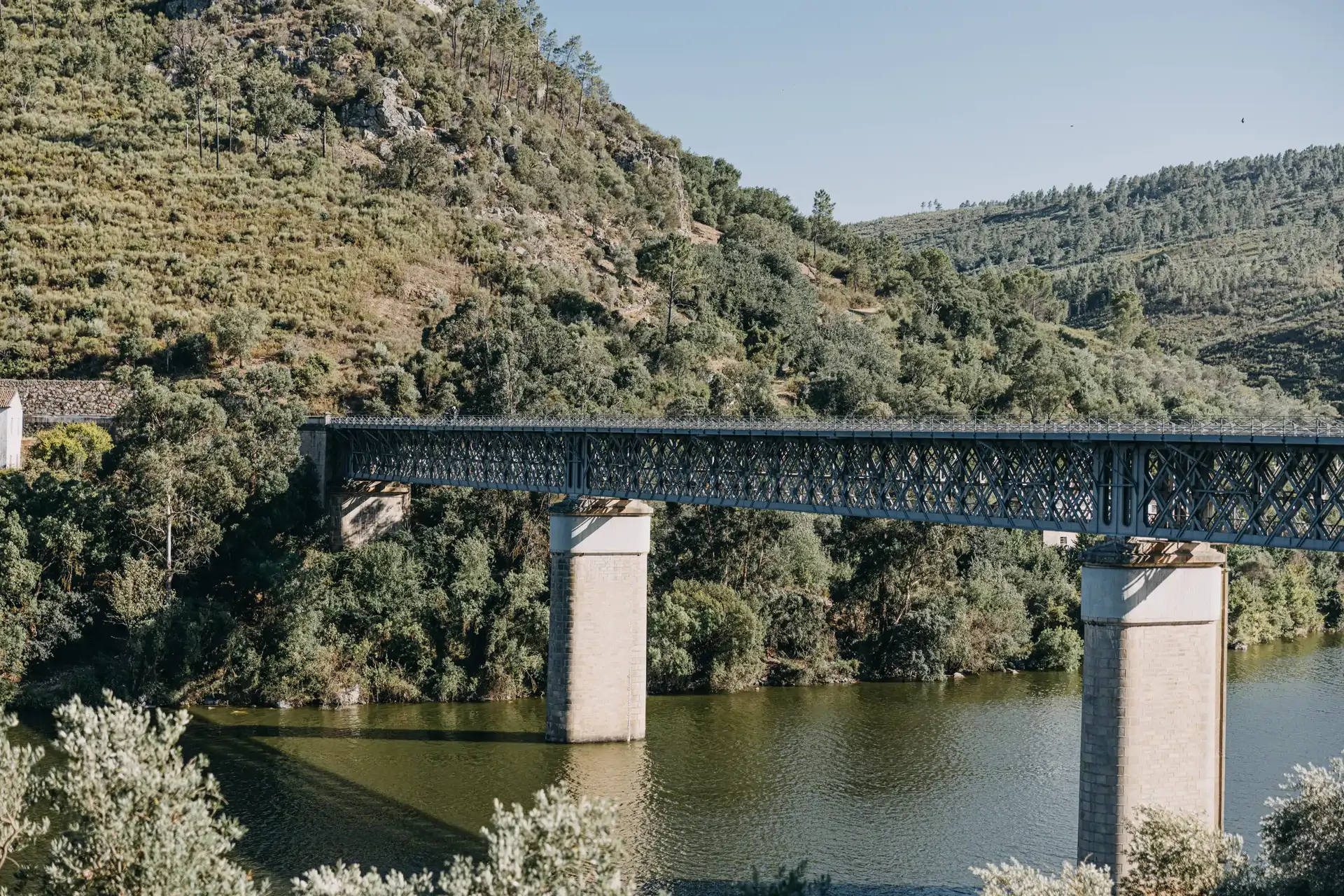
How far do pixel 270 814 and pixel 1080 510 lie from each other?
21921mm

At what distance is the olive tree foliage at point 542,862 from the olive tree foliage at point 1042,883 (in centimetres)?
741

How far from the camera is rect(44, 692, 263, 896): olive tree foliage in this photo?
18.9m

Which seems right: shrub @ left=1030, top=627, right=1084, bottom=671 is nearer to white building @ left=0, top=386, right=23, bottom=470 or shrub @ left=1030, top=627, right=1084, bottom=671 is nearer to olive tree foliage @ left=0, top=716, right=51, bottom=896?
white building @ left=0, top=386, right=23, bottom=470

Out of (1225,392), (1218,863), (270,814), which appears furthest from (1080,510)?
(1225,392)

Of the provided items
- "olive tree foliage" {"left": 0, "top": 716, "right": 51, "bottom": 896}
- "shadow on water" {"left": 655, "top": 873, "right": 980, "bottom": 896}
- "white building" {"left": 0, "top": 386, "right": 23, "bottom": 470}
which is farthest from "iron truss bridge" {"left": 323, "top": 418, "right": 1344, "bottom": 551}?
"olive tree foliage" {"left": 0, "top": 716, "right": 51, "bottom": 896}

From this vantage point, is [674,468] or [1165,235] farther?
[1165,235]

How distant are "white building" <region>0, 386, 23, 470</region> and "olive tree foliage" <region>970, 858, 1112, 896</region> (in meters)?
46.4

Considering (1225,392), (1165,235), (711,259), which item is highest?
(1165,235)

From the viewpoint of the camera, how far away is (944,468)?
3822 cm

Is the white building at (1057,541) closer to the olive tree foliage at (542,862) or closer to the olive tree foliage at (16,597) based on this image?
the olive tree foliage at (16,597)

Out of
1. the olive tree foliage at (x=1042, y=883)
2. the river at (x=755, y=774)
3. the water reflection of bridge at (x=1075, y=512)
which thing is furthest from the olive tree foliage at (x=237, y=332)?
the olive tree foliage at (x=1042, y=883)

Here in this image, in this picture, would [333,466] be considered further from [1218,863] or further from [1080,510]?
[1218,863]

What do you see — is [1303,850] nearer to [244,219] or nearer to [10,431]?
[10,431]

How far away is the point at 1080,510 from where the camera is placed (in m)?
33.0
